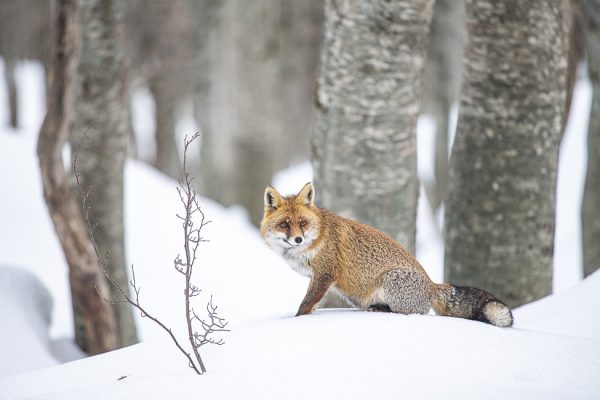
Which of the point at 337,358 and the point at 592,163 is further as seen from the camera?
the point at 592,163

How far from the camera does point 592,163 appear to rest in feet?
25.4

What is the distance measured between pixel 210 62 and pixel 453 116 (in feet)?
29.1

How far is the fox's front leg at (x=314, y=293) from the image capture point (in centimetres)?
462

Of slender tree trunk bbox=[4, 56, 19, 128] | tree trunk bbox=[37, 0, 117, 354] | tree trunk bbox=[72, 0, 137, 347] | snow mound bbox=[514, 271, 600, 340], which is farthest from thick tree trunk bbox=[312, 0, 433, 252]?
slender tree trunk bbox=[4, 56, 19, 128]

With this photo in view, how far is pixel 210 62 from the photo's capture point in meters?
14.5

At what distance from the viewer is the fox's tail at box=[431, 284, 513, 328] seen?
4320 millimetres

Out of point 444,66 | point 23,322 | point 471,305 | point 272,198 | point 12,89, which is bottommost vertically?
point 23,322

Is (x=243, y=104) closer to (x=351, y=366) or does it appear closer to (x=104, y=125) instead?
(x=104, y=125)

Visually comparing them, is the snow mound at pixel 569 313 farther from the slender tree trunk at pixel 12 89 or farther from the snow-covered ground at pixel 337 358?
the slender tree trunk at pixel 12 89

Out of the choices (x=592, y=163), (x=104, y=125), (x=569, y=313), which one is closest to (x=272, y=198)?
(x=569, y=313)

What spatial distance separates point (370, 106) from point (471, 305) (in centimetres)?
188

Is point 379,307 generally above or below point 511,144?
below

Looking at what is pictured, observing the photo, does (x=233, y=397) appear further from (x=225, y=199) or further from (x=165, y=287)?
(x=225, y=199)

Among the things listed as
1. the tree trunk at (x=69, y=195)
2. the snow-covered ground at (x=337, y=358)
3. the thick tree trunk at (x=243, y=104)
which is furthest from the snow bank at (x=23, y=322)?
the thick tree trunk at (x=243, y=104)
